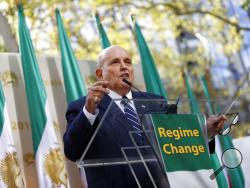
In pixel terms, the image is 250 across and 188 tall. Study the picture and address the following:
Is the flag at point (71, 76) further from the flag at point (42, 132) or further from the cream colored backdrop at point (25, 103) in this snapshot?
the flag at point (42, 132)

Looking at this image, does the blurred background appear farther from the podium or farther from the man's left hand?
the man's left hand

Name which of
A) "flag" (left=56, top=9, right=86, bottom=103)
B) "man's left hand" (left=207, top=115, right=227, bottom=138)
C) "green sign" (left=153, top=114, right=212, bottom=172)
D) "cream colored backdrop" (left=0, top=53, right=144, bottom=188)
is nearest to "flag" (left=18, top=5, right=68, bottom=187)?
"cream colored backdrop" (left=0, top=53, right=144, bottom=188)

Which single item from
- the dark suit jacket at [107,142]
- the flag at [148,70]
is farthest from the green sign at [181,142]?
the flag at [148,70]

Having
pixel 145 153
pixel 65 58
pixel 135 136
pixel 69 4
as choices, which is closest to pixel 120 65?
pixel 135 136

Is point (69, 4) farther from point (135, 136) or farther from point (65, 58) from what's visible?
point (135, 136)

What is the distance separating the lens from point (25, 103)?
514 cm

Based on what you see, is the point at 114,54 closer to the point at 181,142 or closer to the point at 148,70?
the point at 181,142

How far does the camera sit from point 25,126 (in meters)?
5.03

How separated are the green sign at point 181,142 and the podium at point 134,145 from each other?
0.13 feet

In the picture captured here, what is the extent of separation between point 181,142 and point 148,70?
3.64 metres

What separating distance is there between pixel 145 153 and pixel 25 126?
7.77 feet

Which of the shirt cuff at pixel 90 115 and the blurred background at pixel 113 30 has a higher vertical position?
the blurred background at pixel 113 30

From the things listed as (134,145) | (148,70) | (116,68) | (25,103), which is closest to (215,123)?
(134,145)

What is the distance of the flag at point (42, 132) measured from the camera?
479 cm
